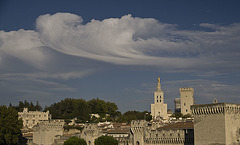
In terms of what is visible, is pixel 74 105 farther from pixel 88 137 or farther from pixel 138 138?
pixel 138 138

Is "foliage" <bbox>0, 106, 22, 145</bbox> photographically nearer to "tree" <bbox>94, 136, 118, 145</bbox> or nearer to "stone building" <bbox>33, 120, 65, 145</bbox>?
"stone building" <bbox>33, 120, 65, 145</bbox>

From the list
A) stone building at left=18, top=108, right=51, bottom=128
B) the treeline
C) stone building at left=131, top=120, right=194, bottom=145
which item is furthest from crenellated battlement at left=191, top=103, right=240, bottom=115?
stone building at left=18, top=108, right=51, bottom=128

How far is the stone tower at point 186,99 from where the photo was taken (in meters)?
129

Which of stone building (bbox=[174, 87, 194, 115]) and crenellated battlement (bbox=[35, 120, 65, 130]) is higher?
stone building (bbox=[174, 87, 194, 115])

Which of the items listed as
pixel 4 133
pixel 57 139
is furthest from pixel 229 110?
pixel 4 133

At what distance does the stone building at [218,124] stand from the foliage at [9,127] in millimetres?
39129

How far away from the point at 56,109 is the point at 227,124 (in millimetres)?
87243

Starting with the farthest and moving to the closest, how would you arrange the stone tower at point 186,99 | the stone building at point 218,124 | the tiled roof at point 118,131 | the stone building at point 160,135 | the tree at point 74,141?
1. the stone tower at point 186,99
2. the tiled roof at point 118,131
3. the tree at point 74,141
4. the stone building at point 160,135
5. the stone building at point 218,124

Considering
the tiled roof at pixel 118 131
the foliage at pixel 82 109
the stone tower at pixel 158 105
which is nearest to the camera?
the tiled roof at pixel 118 131

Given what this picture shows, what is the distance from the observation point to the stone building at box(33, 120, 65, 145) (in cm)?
7319

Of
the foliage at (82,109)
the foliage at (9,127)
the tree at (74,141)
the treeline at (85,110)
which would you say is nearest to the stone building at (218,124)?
the tree at (74,141)

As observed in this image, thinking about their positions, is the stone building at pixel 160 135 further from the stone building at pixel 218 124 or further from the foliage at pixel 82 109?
the foliage at pixel 82 109

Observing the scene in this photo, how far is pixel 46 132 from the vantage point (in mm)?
73250

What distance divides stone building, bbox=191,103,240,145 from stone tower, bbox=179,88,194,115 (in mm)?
77417
